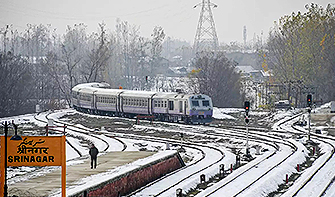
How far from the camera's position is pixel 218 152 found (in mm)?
34125

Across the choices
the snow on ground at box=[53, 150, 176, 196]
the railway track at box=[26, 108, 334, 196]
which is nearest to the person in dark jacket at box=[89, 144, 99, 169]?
the snow on ground at box=[53, 150, 176, 196]

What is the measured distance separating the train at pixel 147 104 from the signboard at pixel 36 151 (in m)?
32.3

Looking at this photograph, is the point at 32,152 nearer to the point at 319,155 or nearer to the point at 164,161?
the point at 164,161

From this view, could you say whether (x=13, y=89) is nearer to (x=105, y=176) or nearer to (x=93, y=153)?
(x=93, y=153)

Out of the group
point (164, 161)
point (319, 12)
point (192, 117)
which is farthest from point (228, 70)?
point (164, 161)

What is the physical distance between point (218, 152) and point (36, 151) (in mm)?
19506

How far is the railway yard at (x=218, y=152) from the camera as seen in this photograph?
2297 centimetres

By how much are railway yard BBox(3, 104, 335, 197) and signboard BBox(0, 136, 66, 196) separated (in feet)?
10.9

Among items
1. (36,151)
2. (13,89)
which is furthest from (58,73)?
(36,151)

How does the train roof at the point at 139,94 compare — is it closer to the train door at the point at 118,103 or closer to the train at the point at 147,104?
the train at the point at 147,104

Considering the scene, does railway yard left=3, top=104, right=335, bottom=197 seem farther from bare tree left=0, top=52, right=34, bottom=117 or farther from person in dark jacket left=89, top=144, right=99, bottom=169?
bare tree left=0, top=52, right=34, bottom=117

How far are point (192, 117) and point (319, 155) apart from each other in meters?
17.3

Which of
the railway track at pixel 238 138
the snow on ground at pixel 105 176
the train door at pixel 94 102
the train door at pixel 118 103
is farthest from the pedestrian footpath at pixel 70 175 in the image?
the train door at pixel 94 102

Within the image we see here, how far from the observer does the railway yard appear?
23.0 metres
